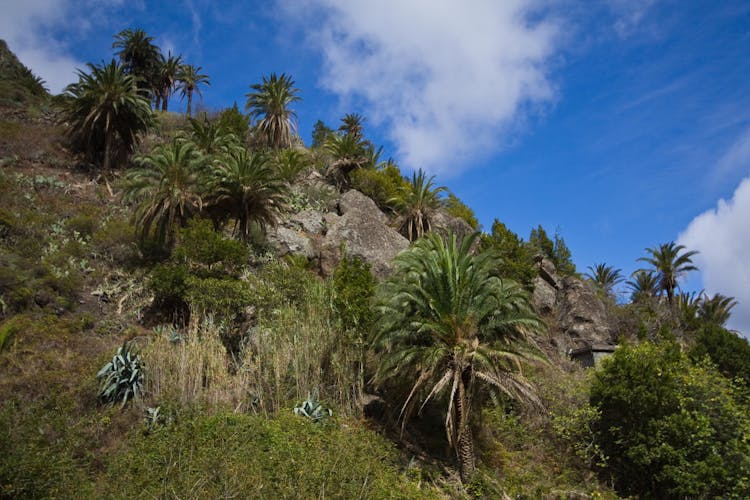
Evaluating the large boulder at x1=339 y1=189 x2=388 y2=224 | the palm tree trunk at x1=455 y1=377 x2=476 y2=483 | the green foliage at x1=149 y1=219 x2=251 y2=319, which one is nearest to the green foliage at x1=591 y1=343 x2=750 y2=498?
the palm tree trunk at x1=455 y1=377 x2=476 y2=483

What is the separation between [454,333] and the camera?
14.0 meters

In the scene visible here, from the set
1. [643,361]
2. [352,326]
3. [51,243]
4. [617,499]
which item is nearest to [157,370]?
[352,326]

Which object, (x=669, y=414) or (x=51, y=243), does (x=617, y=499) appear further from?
(x=51, y=243)

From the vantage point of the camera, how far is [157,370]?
513 inches

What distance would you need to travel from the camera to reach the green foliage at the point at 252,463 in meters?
8.55

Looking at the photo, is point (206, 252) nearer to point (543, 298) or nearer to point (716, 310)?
point (543, 298)

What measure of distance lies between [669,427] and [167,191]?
1988 cm

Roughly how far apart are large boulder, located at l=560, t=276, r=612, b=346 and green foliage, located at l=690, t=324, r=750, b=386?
5783 mm

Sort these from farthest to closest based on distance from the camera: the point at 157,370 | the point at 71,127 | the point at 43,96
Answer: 1. the point at 43,96
2. the point at 71,127
3. the point at 157,370

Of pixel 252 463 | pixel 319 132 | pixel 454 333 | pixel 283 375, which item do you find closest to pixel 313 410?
pixel 283 375

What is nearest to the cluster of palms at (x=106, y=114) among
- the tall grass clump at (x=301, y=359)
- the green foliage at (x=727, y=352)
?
the tall grass clump at (x=301, y=359)

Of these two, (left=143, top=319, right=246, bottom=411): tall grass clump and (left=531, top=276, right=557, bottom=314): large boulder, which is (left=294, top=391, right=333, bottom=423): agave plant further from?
(left=531, top=276, right=557, bottom=314): large boulder

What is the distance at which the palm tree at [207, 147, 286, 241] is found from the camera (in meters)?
22.2

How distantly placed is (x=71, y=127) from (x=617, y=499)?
3158 cm
